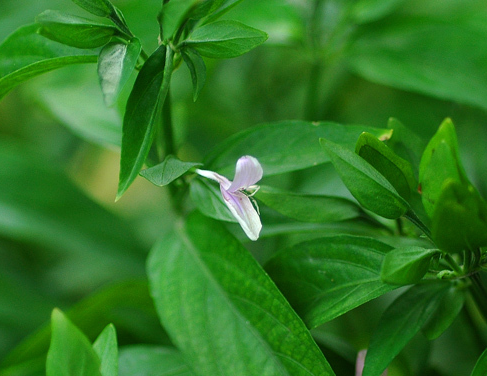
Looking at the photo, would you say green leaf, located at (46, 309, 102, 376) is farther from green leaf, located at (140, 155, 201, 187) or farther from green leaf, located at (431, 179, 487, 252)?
green leaf, located at (431, 179, 487, 252)

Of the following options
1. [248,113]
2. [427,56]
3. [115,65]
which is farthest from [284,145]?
[248,113]

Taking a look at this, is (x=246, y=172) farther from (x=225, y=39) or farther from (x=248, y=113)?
(x=248, y=113)

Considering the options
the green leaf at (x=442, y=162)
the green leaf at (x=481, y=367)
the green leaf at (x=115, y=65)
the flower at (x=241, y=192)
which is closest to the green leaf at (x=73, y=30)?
the green leaf at (x=115, y=65)

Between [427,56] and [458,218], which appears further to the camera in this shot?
[427,56]

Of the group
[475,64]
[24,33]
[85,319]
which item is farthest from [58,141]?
[475,64]

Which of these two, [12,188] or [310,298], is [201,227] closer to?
[310,298]

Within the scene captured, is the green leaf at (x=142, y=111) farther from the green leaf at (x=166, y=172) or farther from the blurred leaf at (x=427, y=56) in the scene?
the blurred leaf at (x=427, y=56)
